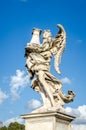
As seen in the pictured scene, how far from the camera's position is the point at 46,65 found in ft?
48.9

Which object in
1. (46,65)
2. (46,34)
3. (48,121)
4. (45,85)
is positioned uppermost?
(46,34)

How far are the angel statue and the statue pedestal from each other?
1.01 feet

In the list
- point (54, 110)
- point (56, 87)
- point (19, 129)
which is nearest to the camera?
point (54, 110)

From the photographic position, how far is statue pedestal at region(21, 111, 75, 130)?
44.3 ft

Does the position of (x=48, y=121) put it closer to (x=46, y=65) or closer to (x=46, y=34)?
(x=46, y=65)

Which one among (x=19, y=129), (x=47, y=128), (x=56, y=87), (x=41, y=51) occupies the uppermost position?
(x=19, y=129)

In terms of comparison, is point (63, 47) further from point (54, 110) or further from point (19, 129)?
point (19, 129)

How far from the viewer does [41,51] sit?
15.0 metres

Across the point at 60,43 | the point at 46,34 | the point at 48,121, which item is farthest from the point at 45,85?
the point at 46,34

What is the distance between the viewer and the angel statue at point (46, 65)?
47.4ft

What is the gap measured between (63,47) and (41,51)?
104 centimetres

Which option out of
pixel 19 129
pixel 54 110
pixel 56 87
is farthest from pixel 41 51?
pixel 19 129

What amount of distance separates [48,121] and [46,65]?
251 centimetres

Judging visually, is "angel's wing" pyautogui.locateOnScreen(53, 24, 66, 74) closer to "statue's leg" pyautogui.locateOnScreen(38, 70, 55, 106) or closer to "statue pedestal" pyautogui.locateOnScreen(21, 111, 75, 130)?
"statue's leg" pyautogui.locateOnScreen(38, 70, 55, 106)
